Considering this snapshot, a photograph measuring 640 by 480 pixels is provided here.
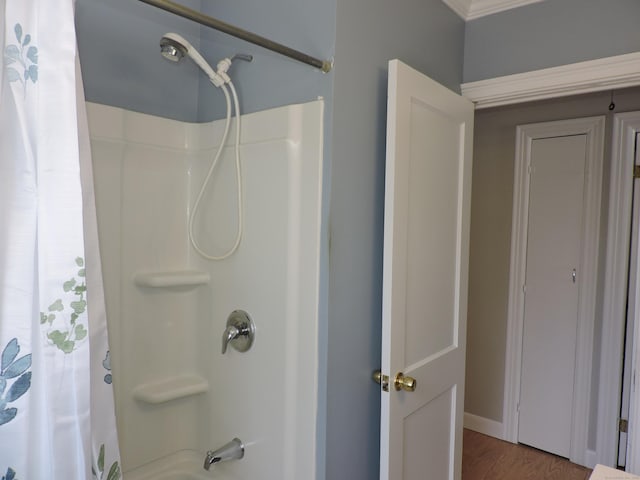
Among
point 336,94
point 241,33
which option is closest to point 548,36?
point 336,94

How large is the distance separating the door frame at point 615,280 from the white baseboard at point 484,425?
1.93 ft

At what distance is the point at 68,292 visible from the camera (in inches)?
34.4

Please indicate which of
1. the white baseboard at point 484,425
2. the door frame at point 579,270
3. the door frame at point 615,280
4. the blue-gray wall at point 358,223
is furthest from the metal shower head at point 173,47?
the white baseboard at point 484,425

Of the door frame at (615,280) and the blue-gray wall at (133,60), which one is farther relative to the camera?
the door frame at (615,280)

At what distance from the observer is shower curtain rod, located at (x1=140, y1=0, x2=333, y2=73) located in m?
1.13

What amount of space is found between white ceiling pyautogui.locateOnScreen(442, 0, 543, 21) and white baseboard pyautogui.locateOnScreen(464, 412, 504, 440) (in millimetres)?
2531

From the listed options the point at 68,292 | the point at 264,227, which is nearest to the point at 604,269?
the point at 264,227

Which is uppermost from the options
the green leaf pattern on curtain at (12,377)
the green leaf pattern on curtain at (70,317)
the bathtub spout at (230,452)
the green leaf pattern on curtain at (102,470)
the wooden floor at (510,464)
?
the green leaf pattern on curtain at (70,317)

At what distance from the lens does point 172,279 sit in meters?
1.72

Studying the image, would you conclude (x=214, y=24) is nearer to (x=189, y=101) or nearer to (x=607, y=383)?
(x=189, y=101)

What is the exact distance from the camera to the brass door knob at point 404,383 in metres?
1.45

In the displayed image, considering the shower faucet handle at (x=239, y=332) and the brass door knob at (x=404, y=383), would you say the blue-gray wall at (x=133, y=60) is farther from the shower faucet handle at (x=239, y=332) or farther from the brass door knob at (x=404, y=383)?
the brass door knob at (x=404, y=383)

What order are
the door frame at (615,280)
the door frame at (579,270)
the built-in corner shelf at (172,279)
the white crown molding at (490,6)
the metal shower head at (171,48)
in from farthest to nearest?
1. the door frame at (579,270)
2. the door frame at (615,280)
3. the white crown molding at (490,6)
4. the built-in corner shelf at (172,279)
5. the metal shower head at (171,48)

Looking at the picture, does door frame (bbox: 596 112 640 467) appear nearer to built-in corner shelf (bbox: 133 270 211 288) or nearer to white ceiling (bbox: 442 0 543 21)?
white ceiling (bbox: 442 0 543 21)
